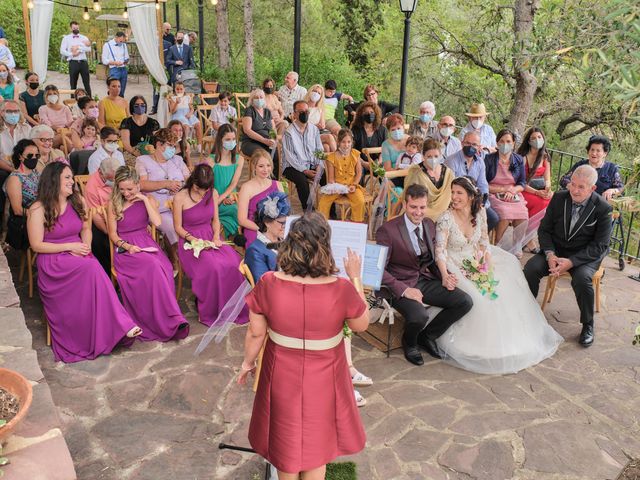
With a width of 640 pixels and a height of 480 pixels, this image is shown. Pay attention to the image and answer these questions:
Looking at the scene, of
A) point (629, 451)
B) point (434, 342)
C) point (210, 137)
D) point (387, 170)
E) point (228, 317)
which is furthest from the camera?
point (210, 137)

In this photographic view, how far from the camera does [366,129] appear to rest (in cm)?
862

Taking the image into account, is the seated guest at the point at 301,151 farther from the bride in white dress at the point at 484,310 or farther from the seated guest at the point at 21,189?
the seated guest at the point at 21,189

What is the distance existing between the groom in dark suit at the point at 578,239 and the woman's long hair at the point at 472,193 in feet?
2.83

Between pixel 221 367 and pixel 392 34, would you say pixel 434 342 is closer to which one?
pixel 221 367

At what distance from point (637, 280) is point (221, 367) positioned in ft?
15.5

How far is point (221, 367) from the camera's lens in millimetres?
5234

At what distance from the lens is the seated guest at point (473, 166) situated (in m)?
7.18

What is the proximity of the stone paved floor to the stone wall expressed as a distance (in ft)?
2.46

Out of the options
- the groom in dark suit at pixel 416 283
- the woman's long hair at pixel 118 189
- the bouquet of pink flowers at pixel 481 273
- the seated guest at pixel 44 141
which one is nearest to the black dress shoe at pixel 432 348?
the groom in dark suit at pixel 416 283

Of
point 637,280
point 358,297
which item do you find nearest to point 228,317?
point 358,297

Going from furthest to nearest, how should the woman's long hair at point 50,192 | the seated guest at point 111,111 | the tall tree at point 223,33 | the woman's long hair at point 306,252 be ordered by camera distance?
1. the tall tree at point 223,33
2. the seated guest at point 111,111
3. the woman's long hair at point 50,192
4. the woman's long hair at point 306,252

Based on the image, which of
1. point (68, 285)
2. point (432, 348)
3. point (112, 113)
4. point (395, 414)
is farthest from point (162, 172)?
point (395, 414)

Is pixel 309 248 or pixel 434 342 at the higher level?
pixel 309 248

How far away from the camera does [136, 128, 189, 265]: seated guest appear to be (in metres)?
6.88
